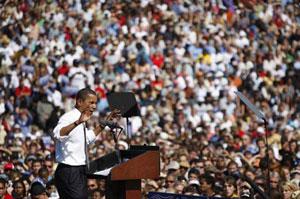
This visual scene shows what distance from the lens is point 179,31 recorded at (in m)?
27.2

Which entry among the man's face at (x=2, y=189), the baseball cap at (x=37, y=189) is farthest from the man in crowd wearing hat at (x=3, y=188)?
the baseball cap at (x=37, y=189)

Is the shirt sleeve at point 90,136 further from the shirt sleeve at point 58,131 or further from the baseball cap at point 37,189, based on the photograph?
the baseball cap at point 37,189

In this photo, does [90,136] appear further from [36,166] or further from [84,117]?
[36,166]

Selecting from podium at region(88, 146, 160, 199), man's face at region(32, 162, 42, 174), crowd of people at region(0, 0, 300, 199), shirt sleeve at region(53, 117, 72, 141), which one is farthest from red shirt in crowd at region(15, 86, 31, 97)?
podium at region(88, 146, 160, 199)

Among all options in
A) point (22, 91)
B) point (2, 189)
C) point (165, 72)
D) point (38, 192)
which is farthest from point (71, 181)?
point (165, 72)

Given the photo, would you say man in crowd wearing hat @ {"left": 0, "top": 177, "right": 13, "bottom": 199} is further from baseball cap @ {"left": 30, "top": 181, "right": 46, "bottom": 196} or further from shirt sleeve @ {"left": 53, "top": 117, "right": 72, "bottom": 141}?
shirt sleeve @ {"left": 53, "top": 117, "right": 72, "bottom": 141}

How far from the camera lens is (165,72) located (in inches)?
987

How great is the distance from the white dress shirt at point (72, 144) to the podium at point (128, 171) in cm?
26

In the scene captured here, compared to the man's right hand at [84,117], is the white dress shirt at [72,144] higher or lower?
lower

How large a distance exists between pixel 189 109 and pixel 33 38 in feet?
15.1

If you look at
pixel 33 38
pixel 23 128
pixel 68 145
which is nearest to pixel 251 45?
pixel 33 38

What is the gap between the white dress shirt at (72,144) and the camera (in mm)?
10648

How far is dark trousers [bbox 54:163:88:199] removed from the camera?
421 inches

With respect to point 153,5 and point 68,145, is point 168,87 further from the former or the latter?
point 68,145
